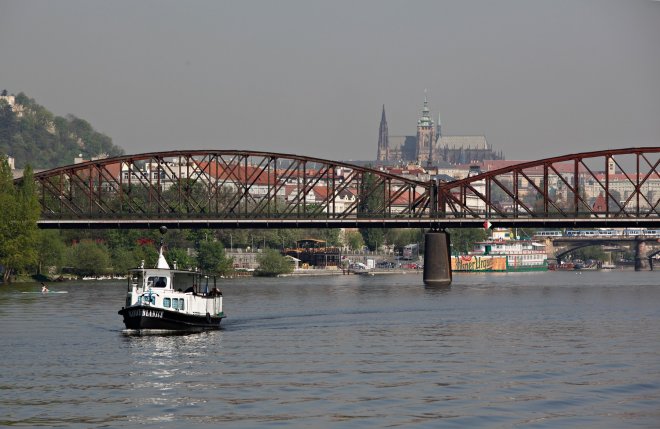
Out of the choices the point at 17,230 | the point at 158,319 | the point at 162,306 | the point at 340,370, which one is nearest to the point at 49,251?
the point at 17,230

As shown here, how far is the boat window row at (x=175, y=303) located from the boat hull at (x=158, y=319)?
571mm

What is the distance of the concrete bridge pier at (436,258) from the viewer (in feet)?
539

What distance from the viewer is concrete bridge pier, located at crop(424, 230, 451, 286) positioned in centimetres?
16425

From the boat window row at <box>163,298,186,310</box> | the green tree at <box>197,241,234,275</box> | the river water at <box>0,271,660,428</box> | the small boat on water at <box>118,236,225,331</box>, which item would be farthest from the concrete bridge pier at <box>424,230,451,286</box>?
the boat window row at <box>163,298,186,310</box>

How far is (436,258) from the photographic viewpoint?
165625 mm

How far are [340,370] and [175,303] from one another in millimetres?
23256

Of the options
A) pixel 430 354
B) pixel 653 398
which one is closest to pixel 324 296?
pixel 430 354

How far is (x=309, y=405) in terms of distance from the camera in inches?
2062

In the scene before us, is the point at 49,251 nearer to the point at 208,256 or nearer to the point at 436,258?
the point at 208,256

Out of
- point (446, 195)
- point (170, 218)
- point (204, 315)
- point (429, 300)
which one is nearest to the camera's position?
point (204, 315)

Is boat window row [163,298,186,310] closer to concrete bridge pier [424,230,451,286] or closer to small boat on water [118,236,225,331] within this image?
small boat on water [118,236,225,331]

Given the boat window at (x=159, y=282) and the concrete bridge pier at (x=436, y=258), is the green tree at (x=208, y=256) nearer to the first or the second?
the concrete bridge pier at (x=436, y=258)

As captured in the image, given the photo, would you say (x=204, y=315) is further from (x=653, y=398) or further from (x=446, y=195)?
(x=446, y=195)

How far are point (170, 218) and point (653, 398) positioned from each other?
111839 mm
